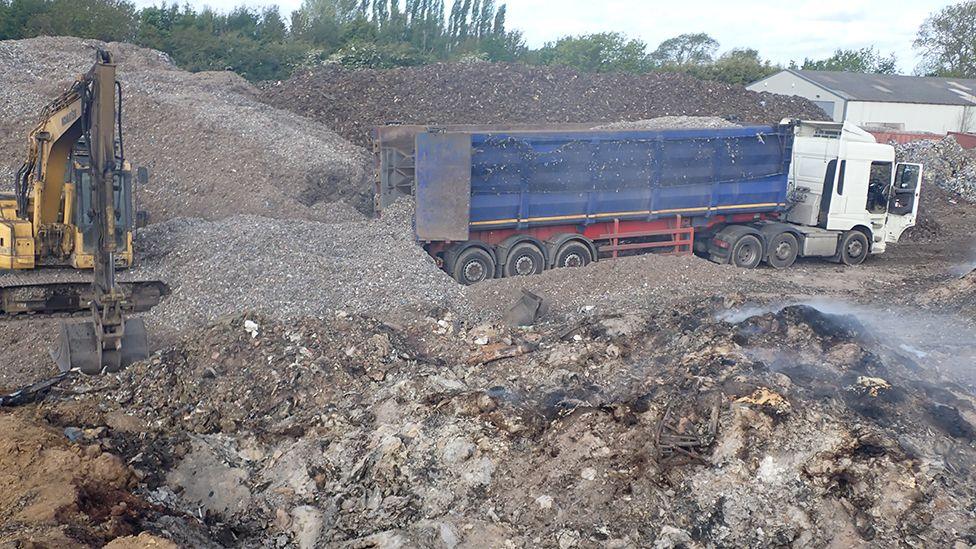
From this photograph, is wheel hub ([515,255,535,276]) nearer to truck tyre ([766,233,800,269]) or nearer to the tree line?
truck tyre ([766,233,800,269])

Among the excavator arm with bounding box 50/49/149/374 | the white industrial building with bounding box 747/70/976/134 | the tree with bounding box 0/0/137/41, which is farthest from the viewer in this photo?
the white industrial building with bounding box 747/70/976/134

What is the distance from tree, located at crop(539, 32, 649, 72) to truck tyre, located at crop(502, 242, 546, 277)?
3599 centimetres

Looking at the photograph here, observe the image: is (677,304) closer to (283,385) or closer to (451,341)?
(451,341)

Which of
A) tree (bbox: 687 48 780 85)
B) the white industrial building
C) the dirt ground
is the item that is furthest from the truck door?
tree (bbox: 687 48 780 85)

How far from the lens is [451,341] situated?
11.5 metres

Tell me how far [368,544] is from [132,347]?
501cm

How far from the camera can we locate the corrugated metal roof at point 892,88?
38.0m


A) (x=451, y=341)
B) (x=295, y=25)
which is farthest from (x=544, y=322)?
(x=295, y=25)

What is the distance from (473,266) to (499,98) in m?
13.5

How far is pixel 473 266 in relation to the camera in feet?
50.2

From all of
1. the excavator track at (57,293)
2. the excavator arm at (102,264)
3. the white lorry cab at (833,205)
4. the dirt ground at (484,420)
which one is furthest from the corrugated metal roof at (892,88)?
the excavator arm at (102,264)

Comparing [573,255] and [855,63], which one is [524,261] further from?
[855,63]

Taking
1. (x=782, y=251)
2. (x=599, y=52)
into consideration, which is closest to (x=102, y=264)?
(x=782, y=251)

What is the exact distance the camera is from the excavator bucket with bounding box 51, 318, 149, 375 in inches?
397
